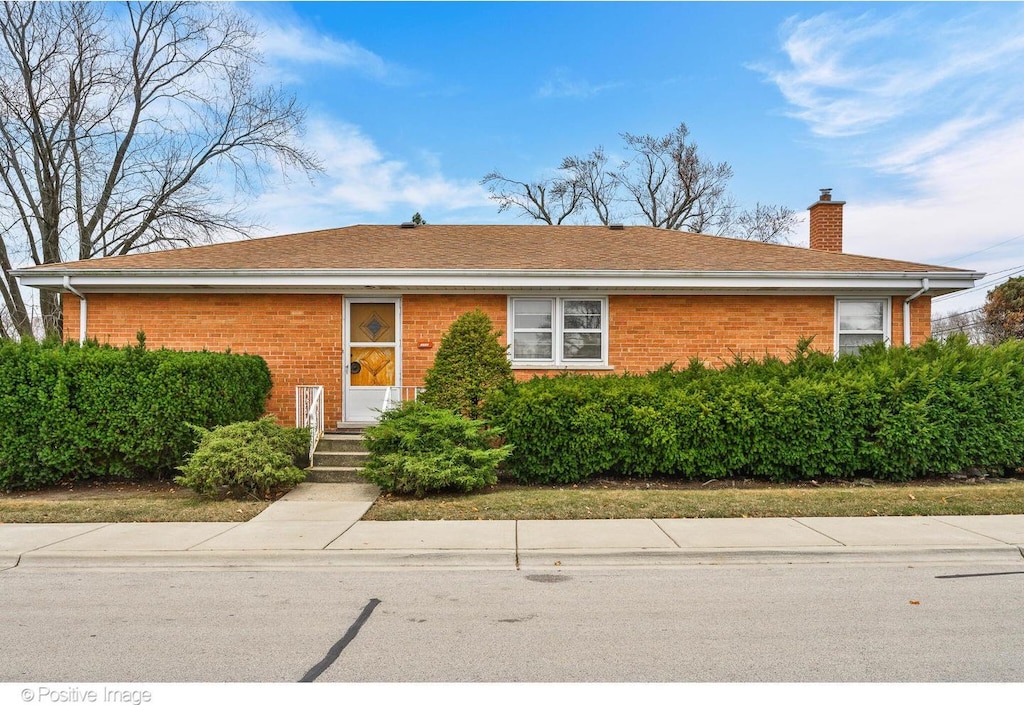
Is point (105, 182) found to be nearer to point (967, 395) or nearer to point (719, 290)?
point (719, 290)

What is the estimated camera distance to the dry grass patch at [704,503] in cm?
772

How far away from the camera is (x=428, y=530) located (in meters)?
7.12

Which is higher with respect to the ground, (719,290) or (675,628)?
(719,290)

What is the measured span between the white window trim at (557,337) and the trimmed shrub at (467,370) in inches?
74.1

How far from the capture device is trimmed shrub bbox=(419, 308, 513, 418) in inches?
383

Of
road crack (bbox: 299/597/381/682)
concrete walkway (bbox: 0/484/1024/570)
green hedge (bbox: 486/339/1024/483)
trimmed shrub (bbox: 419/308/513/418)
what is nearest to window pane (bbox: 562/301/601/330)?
trimmed shrub (bbox: 419/308/513/418)

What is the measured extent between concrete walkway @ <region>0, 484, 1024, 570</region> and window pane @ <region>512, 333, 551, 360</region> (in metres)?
4.83

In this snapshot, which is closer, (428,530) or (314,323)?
(428,530)

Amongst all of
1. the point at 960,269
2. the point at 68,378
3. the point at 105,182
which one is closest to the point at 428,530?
the point at 68,378

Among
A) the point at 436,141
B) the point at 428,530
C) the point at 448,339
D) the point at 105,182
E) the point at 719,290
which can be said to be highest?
the point at 436,141

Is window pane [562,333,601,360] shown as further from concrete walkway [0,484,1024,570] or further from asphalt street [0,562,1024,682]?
asphalt street [0,562,1024,682]

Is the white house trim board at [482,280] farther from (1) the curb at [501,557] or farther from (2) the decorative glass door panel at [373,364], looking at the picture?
(1) the curb at [501,557]

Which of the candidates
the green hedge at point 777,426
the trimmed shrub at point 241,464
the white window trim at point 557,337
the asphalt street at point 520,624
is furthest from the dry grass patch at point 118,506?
the white window trim at point 557,337
